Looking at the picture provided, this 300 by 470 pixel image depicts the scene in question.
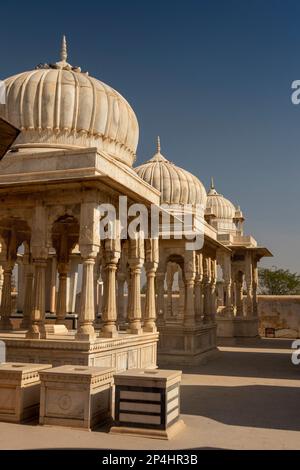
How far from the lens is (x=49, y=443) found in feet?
22.3

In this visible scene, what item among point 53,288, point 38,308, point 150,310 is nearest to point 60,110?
point 38,308

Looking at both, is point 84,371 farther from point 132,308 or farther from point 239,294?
point 239,294

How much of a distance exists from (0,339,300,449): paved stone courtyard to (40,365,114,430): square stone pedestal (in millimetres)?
172

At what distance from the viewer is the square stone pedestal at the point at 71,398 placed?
25.2 feet

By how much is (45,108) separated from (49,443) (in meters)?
9.33

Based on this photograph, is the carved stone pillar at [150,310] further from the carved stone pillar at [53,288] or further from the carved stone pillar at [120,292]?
the carved stone pillar at [53,288]

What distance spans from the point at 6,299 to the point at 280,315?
73.3 ft

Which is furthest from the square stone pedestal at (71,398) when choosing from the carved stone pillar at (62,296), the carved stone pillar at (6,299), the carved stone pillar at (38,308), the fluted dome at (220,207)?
the fluted dome at (220,207)

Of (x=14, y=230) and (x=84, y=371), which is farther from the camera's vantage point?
(x=14, y=230)

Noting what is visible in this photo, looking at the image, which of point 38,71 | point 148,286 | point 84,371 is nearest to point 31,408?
point 84,371

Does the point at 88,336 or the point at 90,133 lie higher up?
the point at 90,133

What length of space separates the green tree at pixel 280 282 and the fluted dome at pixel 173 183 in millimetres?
32845

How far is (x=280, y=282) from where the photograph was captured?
5547 centimetres

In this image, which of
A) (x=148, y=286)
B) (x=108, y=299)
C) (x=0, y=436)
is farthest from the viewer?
(x=148, y=286)
